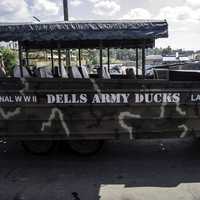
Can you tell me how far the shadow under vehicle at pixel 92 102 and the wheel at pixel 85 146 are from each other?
419mm

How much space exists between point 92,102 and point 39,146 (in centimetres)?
142

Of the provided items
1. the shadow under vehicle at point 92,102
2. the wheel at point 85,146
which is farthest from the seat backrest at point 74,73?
the wheel at point 85,146

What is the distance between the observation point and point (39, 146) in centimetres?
657

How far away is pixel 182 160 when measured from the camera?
6.39 m

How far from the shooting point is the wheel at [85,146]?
6484 mm

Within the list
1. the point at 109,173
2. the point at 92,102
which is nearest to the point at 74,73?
the point at 92,102

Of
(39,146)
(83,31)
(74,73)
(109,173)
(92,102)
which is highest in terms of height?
(83,31)

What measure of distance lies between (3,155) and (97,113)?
7.08 ft

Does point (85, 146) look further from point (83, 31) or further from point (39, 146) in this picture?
point (83, 31)

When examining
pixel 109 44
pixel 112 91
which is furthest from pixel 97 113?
pixel 109 44

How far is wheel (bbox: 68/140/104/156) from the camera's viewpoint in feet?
21.3

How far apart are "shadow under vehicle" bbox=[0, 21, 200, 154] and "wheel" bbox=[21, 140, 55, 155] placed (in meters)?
0.48

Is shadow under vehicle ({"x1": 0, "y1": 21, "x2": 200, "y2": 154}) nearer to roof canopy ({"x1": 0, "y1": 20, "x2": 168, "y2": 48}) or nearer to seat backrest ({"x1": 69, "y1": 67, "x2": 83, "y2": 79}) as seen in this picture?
roof canopy ({"x1": 0, "y1": 20, "x2": 168, "y2": 48})

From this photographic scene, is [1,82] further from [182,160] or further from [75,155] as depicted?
[182,160]
